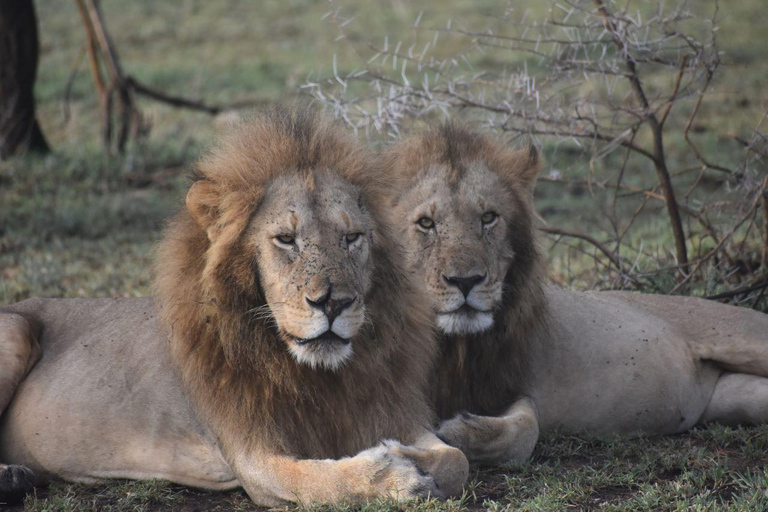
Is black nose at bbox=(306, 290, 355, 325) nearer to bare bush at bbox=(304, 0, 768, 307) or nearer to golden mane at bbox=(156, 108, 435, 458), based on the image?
golden mane at bbox=(156, 108, 435, 458)

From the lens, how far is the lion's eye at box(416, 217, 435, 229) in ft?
13.1

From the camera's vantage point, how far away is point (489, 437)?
374 centimetres

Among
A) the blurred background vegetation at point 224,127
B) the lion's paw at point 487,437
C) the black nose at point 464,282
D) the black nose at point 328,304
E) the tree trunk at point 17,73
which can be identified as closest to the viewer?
the black nose at point 328,304

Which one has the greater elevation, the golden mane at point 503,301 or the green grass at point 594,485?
the golden mane at point 503,301

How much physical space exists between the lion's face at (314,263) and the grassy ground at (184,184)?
590 millimetres

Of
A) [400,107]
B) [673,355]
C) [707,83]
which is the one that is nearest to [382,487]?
[673,355]

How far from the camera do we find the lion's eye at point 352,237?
3.32 meters

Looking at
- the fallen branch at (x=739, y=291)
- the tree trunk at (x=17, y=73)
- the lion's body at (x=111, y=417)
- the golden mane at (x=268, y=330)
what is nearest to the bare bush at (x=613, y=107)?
the fallen branch at (x=739, y=291)

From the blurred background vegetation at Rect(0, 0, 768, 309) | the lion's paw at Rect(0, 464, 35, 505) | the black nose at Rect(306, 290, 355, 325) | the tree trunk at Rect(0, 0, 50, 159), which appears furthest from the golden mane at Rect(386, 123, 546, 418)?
the tree trunk at Rect(0, 0, 50, 159)

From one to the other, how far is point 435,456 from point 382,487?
243 millimetres

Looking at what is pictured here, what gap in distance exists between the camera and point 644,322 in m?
4.69

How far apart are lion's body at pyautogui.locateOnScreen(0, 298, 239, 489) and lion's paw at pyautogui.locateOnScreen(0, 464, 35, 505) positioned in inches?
8.8

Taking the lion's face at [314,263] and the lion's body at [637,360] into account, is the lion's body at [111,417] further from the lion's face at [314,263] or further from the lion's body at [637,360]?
the lion's body at [637,360]

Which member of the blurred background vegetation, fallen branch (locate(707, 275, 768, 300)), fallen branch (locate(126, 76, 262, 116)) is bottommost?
the blurred background vegetation
